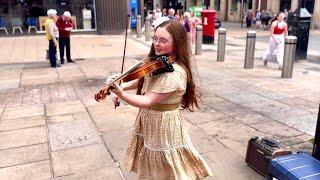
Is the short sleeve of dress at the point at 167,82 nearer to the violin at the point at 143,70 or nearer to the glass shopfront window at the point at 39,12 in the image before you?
the violin at the point at 143,70

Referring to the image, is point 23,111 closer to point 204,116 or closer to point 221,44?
point 204,116

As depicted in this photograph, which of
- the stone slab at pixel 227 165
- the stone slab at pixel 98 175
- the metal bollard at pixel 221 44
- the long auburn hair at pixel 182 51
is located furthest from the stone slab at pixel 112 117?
the metal bollard at pixel 221 44

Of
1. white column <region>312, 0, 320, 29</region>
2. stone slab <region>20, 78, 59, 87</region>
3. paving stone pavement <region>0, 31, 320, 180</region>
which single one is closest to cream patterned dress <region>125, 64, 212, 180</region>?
paving stone pavement <region>0, 31, 320, 180</region>

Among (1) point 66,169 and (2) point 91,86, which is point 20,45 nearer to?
(2) point 91,86

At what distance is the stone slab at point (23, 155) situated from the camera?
426cm

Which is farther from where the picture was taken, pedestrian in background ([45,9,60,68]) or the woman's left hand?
pedestrian in background ([45,9,60,68])

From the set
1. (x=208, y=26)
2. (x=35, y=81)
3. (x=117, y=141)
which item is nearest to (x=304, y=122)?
(x=117, y=141)

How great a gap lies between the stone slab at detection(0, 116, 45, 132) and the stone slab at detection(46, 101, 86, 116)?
32cm

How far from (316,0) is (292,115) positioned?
22.2 meters

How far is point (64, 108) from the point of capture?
6.37 metres

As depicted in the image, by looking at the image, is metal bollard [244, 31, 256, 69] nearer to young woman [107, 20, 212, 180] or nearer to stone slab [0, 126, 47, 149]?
stone slab [0, 126, 47, 149]

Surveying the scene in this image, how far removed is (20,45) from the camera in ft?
49.8

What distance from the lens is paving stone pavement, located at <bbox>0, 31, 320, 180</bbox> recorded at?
4.13m

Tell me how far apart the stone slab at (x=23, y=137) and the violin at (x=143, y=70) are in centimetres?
302
